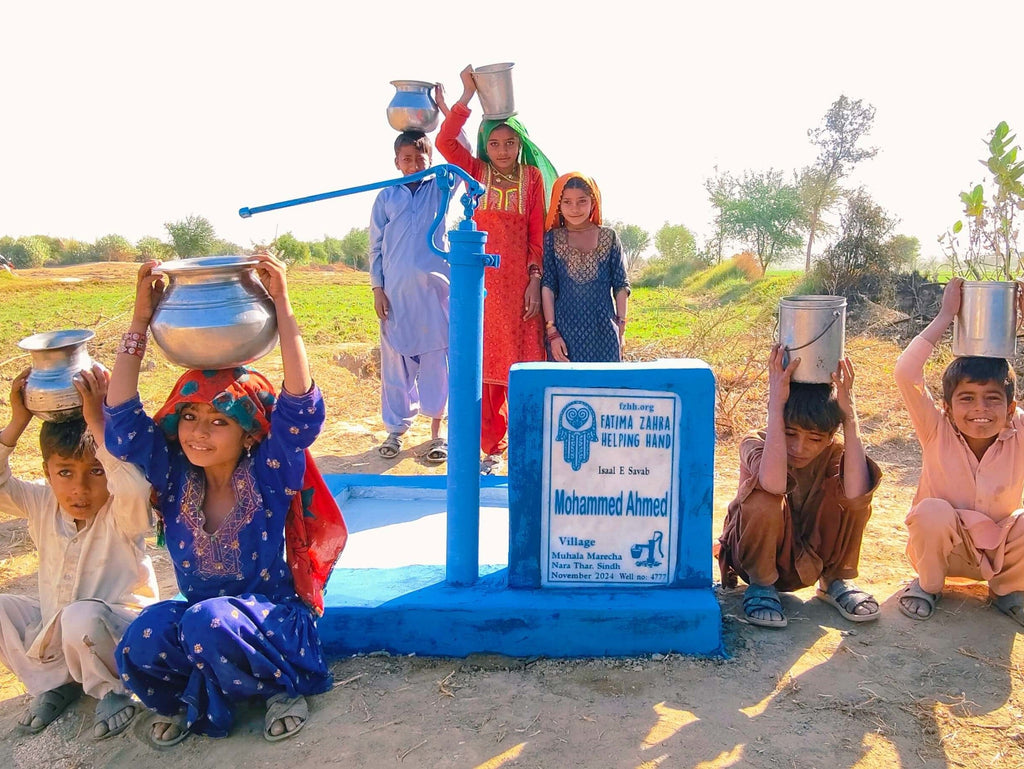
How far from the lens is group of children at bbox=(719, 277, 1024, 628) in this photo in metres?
2.74

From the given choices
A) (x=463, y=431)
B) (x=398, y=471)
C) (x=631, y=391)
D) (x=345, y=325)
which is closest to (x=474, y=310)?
(x=463, y=431)

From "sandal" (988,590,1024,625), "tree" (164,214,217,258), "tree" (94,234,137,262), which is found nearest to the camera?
"sandal" (988,590,1024,625)

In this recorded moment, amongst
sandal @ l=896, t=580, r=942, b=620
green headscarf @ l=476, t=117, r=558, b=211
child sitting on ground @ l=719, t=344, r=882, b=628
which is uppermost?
green headscarf @ l=476, t=117, r=558, b=211

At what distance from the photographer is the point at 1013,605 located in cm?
281

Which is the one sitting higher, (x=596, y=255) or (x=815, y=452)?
(x=596, y=255)

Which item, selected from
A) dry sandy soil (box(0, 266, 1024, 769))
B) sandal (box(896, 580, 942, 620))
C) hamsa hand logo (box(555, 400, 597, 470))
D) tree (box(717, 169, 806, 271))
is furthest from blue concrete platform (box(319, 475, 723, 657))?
tree (box(717, 169, 806, 271))

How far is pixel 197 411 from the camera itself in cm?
232

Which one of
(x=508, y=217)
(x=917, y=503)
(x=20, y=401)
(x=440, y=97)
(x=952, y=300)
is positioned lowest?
(x=917, y=503)

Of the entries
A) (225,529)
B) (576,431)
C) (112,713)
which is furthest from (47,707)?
(576,431)

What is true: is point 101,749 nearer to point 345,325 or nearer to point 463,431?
point 463,431

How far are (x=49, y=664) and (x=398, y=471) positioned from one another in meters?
2.67

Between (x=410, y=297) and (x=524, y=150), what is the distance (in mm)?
1166

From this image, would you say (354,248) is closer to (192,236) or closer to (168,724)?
(192,236)

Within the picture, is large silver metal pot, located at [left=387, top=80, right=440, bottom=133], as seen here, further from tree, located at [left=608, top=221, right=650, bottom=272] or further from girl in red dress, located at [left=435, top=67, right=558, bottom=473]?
tree, located at [left=608, top=221, right=650, bottom=272]
